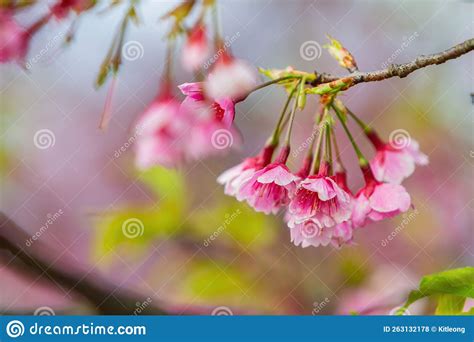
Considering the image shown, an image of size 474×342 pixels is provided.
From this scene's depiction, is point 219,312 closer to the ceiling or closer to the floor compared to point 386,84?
closer to the floor

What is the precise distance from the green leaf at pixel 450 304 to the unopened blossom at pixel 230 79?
501 millimetres

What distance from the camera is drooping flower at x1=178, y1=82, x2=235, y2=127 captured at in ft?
3.19

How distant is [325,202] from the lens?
926 mm

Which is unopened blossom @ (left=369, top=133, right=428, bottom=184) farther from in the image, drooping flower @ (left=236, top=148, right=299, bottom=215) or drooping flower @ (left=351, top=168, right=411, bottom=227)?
drooping flower @ (left=236, top=148, right=299, bottom=215)

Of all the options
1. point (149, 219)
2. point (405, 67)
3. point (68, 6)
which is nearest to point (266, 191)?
point (405, 67)

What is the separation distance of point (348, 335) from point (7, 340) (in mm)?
667

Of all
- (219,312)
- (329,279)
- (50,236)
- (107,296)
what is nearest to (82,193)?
(50,236)

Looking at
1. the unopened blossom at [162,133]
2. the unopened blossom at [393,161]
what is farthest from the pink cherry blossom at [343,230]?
the unopened blossom at [162,133]

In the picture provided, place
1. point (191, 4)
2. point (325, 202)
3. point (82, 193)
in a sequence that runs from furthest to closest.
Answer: point (82, 193) → point (191, 4) → point (325, 202)

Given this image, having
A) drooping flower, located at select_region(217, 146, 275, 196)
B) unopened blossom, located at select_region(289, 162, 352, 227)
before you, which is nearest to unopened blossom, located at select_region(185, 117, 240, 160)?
drooping flower, located at select_region(217, 146, 275, 196)

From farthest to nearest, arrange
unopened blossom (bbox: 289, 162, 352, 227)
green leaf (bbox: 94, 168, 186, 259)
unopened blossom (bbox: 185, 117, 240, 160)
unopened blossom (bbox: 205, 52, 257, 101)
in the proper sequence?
green leaf (bbox: 94, 168, 186, 259) → unopened blossom (bbox: 185, 117, 240, 160) → unopened blossom (bbox: 205, 52, 257, 101) → unopened blossom (bbox: 289, 162, 352, 227)

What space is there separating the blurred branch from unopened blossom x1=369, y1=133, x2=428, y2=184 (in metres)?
0.48

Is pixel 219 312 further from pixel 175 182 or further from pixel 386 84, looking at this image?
pixel 386 84

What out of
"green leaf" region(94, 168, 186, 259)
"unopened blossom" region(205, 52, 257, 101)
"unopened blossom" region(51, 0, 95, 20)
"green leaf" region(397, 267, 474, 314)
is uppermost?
"unopened blossom" region(51, 0, 95, 20)
